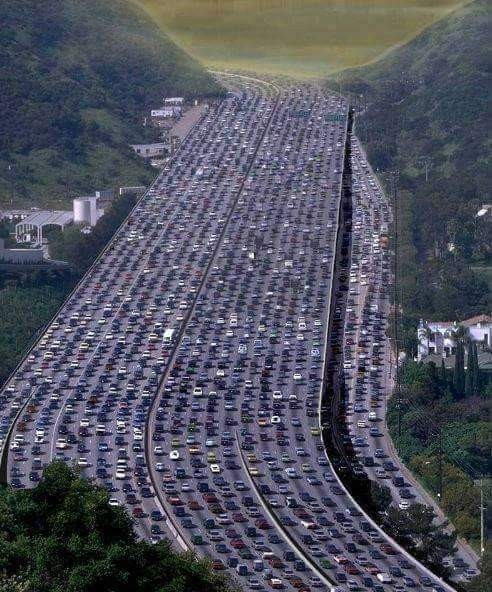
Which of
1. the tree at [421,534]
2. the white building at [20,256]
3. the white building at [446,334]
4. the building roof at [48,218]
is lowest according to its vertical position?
the tree at [421,534]

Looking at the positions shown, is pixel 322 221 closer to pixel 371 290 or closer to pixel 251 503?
pixel 371 290

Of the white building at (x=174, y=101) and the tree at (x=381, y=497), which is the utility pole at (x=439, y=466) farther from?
the white building at (x=174, y=101)

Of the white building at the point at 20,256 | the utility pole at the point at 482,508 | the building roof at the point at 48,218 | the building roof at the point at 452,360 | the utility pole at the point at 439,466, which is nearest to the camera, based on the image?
the utility pole at the point at 482,508

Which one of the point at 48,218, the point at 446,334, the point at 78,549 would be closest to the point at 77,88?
the point at 48,218

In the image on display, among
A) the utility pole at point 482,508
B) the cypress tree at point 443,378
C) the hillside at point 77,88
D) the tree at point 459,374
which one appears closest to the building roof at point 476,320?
the tree at point 459,374

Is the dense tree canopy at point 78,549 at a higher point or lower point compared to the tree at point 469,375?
higher

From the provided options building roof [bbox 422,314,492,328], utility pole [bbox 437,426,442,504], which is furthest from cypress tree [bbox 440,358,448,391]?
building roof [bbox 422,314,492,328]

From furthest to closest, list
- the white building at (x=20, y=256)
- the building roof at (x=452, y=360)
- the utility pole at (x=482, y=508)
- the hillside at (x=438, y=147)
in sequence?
the white building at (x=20, y=256)
the hillside at (x=438, y=147)
the building roof at (x=452, y=360)
the utility pole at (x=482, y=508)

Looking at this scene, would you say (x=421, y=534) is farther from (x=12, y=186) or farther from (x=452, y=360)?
(x=12, y=186)
